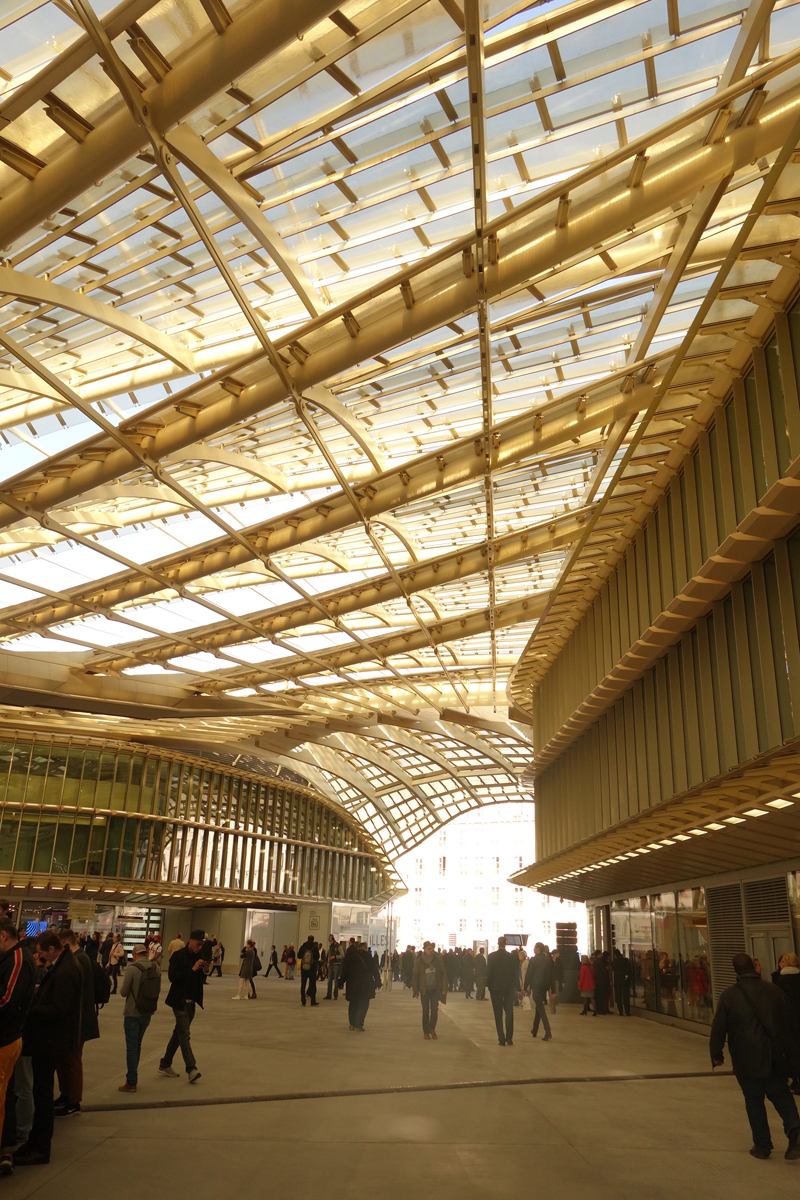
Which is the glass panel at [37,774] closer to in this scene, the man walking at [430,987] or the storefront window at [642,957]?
the storefront window at [642,957]

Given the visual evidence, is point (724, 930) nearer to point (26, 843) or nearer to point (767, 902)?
point (767, 902)

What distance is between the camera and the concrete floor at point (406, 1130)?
23.1 ft

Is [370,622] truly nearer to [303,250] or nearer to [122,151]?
[303,250]

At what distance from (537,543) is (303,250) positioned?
32.8 feet

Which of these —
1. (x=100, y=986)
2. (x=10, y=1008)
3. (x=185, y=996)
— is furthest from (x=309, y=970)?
(x=10, y=1008)

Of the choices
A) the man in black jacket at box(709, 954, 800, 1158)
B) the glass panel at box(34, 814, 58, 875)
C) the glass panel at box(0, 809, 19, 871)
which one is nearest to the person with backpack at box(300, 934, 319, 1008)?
the man in black jacket at box(709, 954, 800, 1158)

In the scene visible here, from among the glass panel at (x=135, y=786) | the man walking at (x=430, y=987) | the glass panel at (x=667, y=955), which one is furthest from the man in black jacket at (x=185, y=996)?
the glass panel at (x=135, y=786)

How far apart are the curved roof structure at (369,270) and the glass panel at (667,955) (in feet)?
27.3

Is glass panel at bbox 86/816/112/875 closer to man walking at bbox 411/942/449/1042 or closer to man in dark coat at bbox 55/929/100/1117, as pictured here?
man walking at bbox 411/942/449/1042

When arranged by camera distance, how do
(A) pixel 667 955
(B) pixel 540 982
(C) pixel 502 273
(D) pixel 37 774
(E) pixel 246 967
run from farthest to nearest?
(D) pixel 37 774 < (E) pixel 246 967 < (A) pixel 667 955 < (B) pixel 540 982 < (C) pixel 502 273

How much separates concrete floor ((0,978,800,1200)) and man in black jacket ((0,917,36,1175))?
0.57 meters

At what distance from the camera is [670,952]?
74.5 feet

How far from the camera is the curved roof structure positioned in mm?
8203

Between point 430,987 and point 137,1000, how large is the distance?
27.2 feet
